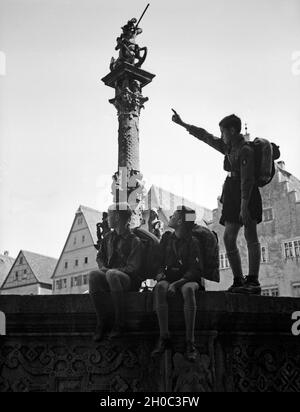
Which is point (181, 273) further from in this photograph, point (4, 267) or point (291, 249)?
point (4, 267)

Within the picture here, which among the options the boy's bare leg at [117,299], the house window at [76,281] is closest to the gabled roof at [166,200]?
the house window at [76,281]

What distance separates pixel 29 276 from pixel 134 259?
4369 centimetres

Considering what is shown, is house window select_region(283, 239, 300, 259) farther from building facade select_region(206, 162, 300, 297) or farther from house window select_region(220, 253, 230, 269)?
house window select_region(220, 253, 230, 269)

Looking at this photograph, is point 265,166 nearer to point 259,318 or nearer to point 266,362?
point 259,318

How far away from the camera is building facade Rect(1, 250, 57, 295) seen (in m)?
45.6

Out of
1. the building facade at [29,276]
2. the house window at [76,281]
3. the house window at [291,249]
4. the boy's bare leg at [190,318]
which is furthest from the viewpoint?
the building facade at [29,276]

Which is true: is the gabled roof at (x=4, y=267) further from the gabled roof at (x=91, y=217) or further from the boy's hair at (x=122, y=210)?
the boy's hair at (x=122, y=210)

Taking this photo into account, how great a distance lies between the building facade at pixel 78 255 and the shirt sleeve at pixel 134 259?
3288cm

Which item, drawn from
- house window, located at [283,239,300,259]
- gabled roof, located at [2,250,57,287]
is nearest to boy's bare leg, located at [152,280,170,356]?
house window, located at [283,239,300,259]

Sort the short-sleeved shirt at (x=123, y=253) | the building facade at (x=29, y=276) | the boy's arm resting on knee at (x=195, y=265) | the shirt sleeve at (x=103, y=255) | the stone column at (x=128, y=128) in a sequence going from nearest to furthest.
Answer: the boy's arm resting on knee at (x=195, y=265)
the short-sleeved shirt at (x=123, y=253)
the shirt sleeve at (x=103, y=255)
the stone column at (x=128, y=128)
the building facade at (x=29, y=276)

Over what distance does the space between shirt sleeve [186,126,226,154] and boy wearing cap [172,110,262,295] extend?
0.09 metres

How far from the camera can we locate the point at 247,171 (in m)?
4.99

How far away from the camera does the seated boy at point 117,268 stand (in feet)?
13.8

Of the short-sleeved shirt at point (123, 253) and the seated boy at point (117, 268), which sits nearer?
the seated boy at point (117, 268)
